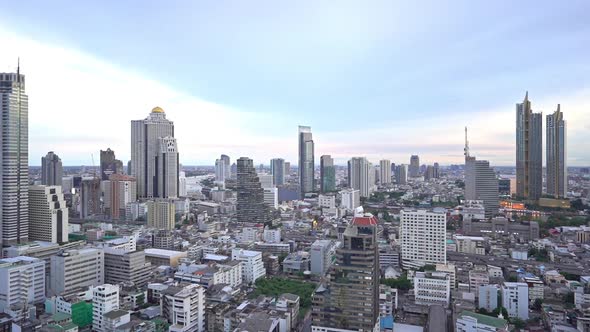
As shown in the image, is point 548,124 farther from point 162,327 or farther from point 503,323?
point 162,327

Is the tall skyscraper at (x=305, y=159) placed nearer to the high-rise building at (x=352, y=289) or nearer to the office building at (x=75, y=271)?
the office building at (x=75, y=271)

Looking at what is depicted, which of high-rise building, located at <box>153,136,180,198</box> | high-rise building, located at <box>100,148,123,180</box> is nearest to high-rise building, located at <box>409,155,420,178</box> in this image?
high-rise building, located at <box>153,136,180,198</box>

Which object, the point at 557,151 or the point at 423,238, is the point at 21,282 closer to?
the point at 423,238

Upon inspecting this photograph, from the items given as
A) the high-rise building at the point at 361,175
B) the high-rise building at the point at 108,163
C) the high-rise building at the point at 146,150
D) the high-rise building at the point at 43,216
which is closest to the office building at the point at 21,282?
the high-rise building at the point at 43,216

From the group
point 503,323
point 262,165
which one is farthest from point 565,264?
point 262,165

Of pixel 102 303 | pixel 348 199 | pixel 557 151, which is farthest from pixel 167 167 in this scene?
pixel 557 151

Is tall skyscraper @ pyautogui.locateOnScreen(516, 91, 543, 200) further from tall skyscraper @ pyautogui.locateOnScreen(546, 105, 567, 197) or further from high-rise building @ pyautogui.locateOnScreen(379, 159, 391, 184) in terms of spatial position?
high-rise building @ pyautogui.locateOnScreen(379, 159, 391, 184)
